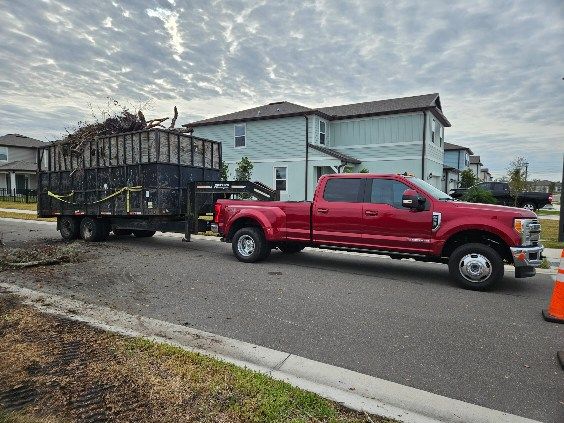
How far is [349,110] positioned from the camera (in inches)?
1010

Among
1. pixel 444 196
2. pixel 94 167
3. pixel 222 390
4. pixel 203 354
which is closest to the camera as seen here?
pixel 222 390

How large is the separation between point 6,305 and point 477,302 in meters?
6.71

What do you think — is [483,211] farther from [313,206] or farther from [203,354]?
[203,354]

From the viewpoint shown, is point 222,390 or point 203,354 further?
point 203,354

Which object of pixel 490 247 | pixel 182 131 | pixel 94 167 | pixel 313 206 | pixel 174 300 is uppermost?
pixel 182 131

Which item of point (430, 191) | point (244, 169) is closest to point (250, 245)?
point (430, 191)

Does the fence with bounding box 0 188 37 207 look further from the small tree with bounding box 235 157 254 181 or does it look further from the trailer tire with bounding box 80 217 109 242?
the trailer tire with bounding box 80 217 109 242

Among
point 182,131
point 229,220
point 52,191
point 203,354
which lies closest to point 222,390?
point 203,354

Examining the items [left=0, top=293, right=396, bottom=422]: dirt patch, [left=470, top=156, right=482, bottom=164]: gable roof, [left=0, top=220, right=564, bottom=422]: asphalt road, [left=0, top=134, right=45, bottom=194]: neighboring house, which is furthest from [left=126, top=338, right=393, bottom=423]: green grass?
[left=470, top=156, right=482, bottom=164]: gable roof

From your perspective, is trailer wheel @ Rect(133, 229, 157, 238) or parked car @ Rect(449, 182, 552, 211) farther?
parked car @ Rect(449, 182, 552, 211)

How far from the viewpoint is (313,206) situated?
27.1 feet

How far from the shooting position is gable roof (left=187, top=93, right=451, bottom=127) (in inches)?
896

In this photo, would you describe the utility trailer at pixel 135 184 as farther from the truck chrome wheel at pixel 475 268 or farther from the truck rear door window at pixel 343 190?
the truck chrome wheel at pixel 475 268

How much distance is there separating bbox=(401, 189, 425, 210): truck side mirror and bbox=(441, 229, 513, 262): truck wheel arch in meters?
0.77
